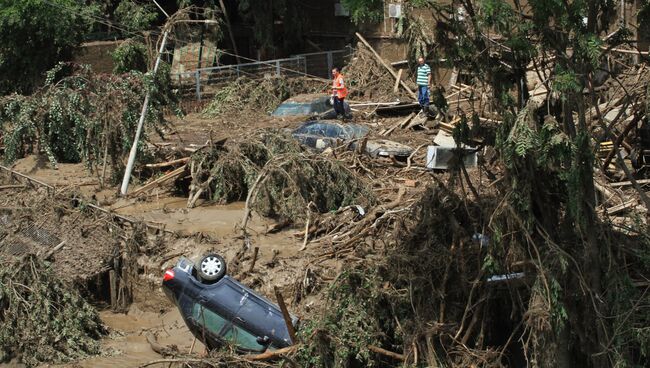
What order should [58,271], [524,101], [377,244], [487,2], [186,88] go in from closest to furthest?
[487,2]
[524,101]
[377,244]
[58,271]
[186,88]

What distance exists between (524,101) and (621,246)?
7.83 feet

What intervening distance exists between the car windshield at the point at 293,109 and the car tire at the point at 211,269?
12516 millimetres

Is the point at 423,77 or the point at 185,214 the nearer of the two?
the point at 185,214

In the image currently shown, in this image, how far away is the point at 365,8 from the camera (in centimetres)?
1232

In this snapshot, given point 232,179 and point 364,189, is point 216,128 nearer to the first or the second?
point 232,179

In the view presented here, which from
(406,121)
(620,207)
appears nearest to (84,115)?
(406,121)

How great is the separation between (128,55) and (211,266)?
17.5m

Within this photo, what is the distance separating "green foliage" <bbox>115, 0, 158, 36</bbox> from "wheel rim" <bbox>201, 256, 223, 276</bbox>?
60.1 feet

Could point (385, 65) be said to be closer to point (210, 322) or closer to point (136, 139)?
point (136, 139)

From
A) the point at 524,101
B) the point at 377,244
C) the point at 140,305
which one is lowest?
the point at 140,305

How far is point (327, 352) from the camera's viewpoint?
14.1 meters

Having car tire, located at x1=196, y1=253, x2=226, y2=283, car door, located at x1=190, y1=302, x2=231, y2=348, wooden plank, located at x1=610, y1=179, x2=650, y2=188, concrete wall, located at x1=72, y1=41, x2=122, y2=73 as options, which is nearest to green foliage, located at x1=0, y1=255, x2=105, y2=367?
car door, located at x1=190, y1=302, x2=231, y2=348

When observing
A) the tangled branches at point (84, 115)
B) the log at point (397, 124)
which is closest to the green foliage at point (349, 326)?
the tangled branches at point (84, 115)

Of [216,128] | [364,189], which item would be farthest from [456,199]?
[216,128]
